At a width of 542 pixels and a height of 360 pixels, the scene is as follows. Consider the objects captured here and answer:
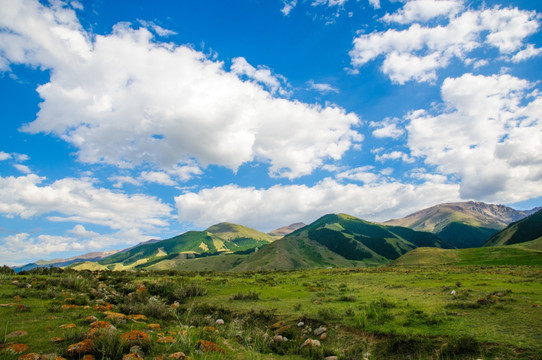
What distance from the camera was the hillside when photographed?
3226 inches

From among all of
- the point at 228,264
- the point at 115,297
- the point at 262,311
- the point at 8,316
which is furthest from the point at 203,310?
the point at 228,264

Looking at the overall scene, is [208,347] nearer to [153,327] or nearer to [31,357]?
[153,327]

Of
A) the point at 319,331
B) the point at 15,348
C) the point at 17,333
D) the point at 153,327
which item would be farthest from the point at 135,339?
the point at 319,331

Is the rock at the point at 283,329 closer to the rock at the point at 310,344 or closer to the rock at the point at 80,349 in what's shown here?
the rock at the point at 310,344

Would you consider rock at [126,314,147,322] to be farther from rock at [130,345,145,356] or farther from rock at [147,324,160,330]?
rock at [130,345,145,356]

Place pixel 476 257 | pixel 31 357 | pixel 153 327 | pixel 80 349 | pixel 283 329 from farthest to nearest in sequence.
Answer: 1. pixel 476 257
2. pixel 283 329
3. pixel 153 327
4. pixel 80 349
5. pixel 31 357

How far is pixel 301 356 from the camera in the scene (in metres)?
9.64

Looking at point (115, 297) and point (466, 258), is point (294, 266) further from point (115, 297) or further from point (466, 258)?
point (115, 297)

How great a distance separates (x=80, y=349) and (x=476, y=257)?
12786 centimetres

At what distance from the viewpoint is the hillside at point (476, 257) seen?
8194cm

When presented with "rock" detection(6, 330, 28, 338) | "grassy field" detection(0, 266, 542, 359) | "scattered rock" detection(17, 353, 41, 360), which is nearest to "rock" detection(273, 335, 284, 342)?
"grassy field" detection(0, 266, 542, 359)

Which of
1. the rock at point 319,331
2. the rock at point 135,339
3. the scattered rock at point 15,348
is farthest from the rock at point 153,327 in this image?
the rock at point 319,331

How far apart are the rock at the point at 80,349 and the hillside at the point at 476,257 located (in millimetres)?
104411

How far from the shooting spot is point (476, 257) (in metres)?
101
